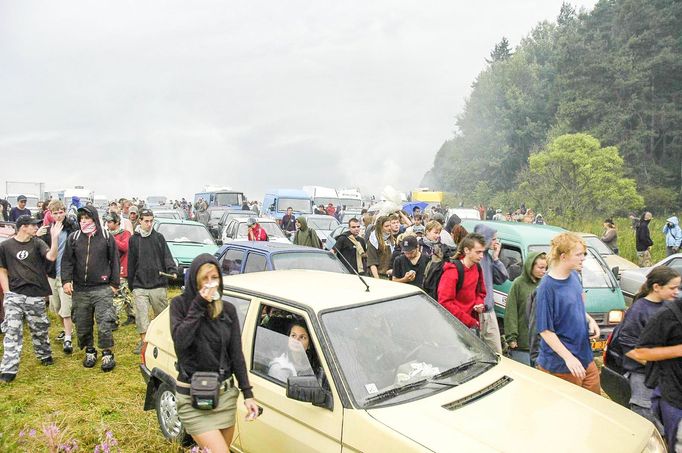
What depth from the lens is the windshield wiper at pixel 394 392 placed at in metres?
2.85

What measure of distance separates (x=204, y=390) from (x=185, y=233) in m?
10.1

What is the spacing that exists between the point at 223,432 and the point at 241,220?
1132 cm

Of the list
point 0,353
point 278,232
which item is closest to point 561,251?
point 0,353

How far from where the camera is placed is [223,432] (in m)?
3.16

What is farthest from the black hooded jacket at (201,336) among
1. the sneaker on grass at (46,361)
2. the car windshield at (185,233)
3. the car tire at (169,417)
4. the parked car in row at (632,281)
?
the car windshield at (185,233)

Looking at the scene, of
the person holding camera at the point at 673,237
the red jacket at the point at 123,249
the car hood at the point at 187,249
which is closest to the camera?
the red jacket at the point at 123,249

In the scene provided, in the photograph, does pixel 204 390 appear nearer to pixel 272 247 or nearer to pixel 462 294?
pixel 462 294

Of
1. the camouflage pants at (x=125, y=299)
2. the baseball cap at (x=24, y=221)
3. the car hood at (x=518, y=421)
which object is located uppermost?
the baseball cap at (x=24, y=221)

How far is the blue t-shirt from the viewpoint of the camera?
386 cm

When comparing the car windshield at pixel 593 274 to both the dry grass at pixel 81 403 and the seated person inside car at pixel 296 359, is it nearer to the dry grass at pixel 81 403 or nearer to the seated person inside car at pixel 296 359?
the seated person inside car at pixel 296 359

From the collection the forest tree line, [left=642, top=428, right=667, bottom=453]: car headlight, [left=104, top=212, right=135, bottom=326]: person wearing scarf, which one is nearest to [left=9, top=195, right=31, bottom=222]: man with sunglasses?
[left=104, top=212, right=135, bottom=326]: person wearing scarf

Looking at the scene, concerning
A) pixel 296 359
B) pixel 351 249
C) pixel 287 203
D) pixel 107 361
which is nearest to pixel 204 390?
pixel 296 359

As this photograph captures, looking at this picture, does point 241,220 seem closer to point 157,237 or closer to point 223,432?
point 157,237

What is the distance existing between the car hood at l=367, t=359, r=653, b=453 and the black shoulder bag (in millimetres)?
954
